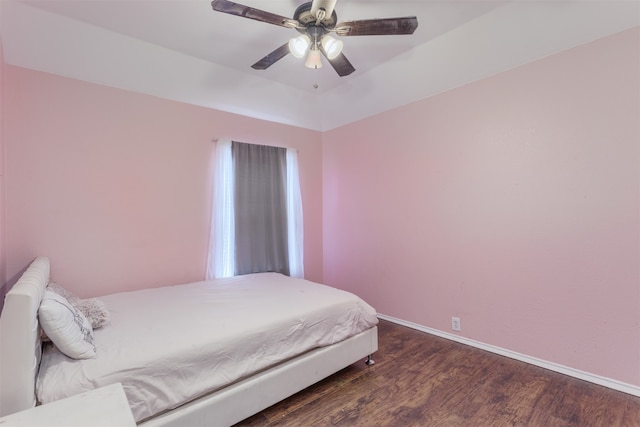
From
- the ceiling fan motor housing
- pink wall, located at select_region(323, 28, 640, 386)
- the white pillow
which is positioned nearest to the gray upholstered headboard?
the white pillow

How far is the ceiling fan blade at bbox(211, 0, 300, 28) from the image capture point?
5.40ft

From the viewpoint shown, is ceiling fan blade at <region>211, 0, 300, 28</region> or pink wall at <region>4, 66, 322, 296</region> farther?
pink wall at <region>4, 66, 322, 296</region>

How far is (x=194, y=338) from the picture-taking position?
1.63m

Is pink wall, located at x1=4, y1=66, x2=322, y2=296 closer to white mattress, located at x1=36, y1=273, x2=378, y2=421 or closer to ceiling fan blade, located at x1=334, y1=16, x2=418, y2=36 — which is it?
white mattress, located at x1=36, y1=273, x2=378, y2=421

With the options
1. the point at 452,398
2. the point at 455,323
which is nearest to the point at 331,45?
the point at 452,398

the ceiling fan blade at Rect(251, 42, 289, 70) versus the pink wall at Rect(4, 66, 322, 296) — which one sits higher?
the ceiling fan blade at Rect(251, 42, 289, 70)

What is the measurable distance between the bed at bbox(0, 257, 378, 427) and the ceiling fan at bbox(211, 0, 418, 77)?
1785mm

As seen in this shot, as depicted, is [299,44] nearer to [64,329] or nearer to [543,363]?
[64,329]

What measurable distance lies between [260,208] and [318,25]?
82.0 inches

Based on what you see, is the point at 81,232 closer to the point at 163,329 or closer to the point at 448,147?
the point at 163,329

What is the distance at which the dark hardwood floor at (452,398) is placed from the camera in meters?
1.73

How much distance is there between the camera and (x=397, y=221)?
3.25m

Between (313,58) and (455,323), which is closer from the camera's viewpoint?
(313,58)

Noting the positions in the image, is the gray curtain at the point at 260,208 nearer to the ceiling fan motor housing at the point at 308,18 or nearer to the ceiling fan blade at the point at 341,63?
the ceiling fan blade at the point at 341,63
